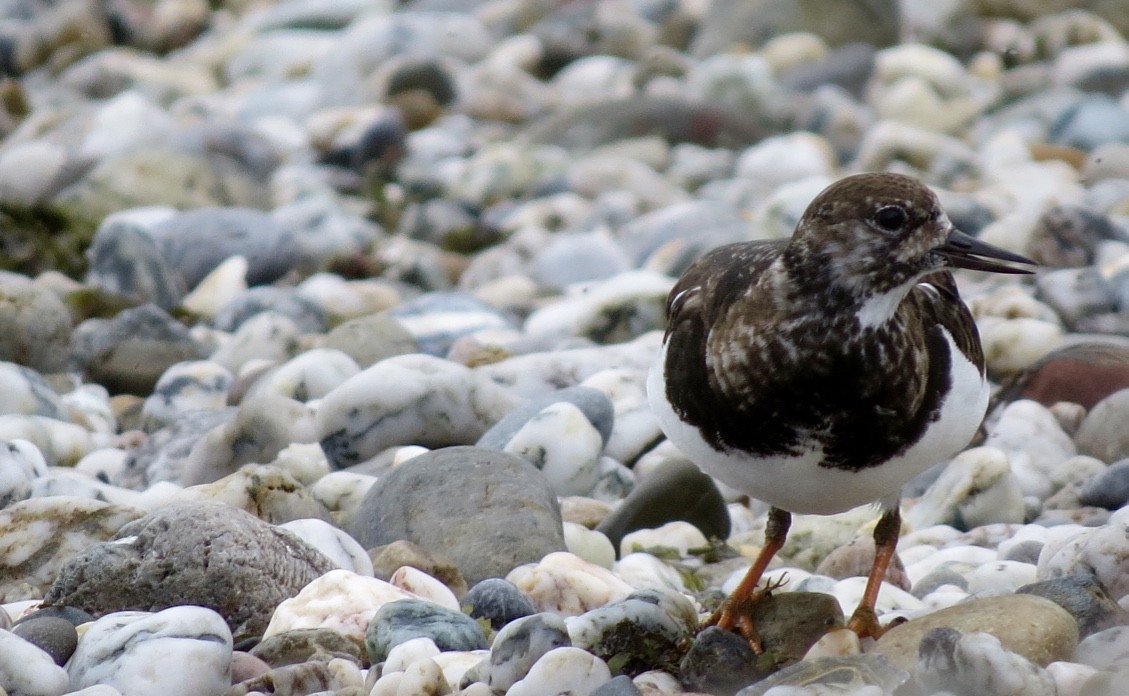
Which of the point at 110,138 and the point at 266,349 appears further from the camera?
the point at 110,138

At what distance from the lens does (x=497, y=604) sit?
408 centimetres

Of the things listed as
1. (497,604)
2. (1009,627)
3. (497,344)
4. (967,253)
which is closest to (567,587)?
(497,604)

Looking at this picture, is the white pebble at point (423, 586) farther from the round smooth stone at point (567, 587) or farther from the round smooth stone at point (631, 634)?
the round smooth stone at point (631, 634)

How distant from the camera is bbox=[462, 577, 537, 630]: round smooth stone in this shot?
160 inches

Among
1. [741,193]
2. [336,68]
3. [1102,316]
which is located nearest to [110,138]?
[336,68]

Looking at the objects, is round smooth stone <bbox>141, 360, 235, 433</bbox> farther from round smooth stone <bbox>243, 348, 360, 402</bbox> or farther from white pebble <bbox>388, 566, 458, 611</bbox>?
white pebble <bbox>388, 566, 458, 611</bbox>

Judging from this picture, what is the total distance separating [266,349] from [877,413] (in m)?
4.15

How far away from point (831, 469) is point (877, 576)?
569mm

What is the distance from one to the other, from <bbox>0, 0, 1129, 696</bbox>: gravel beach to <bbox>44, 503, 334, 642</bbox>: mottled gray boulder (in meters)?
0.01

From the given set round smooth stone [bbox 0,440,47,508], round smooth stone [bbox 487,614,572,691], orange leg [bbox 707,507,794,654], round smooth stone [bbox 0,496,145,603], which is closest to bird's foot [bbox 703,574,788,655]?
orange leg [bbox 707,507,794,654]

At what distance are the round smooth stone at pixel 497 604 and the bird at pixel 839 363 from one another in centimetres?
64

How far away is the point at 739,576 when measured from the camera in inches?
187

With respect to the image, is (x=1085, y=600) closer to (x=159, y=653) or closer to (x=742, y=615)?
(x=742, y=615)

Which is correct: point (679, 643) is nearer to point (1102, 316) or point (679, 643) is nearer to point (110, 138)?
point (1102, 316)
